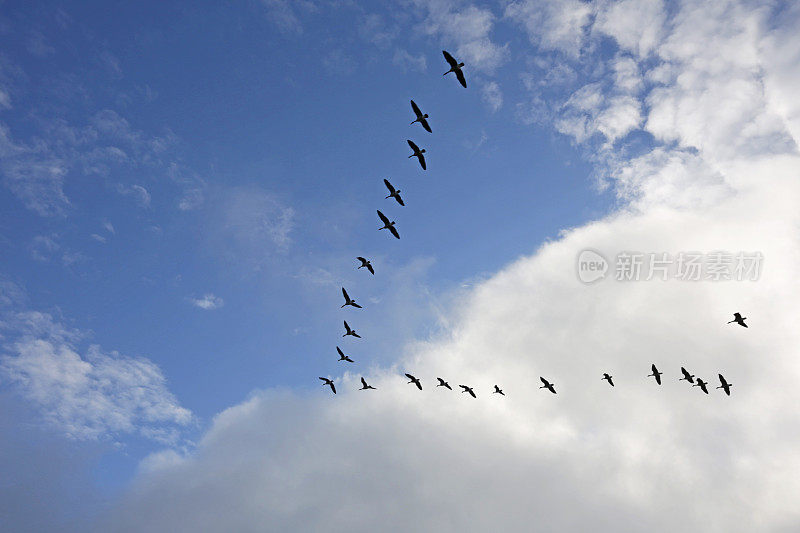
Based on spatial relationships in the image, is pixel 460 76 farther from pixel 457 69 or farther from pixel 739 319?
pixel 739 319

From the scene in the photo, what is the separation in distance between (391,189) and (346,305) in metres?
20.3

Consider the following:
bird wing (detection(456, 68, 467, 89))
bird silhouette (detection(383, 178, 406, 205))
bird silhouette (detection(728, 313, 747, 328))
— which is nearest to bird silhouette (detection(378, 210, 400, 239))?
bird silhouette (detection(383, 178, 406, 205))

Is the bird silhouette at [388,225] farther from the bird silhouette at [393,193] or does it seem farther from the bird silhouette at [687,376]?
the bird silhouette at [687,376]

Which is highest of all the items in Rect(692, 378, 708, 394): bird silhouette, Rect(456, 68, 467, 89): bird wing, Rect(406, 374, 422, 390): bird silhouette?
Rect(456, 68, 467, 89): bird wing

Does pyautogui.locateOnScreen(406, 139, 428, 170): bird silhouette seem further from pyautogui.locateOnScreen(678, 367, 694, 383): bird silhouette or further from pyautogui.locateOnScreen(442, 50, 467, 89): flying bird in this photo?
pyautogui.locateOnScreen(678, 367, 694, 383): bird silhouette

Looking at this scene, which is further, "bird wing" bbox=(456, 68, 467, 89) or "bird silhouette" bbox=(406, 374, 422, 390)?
"bird silhouette" bbox=(406, 374, 422, 390)

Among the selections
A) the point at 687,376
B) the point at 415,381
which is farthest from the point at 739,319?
the point at 415,381

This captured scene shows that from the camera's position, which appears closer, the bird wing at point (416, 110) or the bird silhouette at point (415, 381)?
the bird wing at point (416, 110)

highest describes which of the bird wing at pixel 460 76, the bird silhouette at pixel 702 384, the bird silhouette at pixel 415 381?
the bird wing at pixel 460 76

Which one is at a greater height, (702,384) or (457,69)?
(457,69)

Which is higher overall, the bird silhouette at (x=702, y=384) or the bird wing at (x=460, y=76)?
the bird wing at (x=460, y=76)

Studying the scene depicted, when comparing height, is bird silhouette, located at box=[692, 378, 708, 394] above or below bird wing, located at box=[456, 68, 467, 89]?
below

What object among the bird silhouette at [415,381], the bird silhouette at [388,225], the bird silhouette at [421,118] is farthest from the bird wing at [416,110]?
the bird silhouette at [415,381]

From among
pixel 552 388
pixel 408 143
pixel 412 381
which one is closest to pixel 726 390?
pixel 552 388
